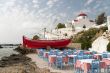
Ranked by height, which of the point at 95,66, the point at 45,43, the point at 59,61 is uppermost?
the point at 45,43

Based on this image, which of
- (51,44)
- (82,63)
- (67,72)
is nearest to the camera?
(82,63)

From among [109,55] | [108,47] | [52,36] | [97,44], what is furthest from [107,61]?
[52,36]

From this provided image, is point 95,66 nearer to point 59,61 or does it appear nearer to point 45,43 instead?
point 59,61

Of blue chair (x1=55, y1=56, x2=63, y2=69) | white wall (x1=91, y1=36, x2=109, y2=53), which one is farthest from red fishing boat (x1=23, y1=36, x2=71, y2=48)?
blue chair (x1=55, y1=56, x2=63, y2=69)

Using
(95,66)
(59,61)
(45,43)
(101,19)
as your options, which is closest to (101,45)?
(59,61)

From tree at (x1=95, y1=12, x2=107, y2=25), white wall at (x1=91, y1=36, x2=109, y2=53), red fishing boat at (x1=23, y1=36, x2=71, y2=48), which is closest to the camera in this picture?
white wall at (x1=91, y1=36, x2=109, y2=53)

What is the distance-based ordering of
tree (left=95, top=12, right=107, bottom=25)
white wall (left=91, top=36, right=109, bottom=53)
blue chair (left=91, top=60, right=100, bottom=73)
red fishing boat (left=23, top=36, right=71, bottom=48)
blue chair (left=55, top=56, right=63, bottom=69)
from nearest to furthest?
blue chair (left=91, top=60, right=100, bottom=73), blue chair (left=55, top=56, right=63, bottom=69), white wall (left=91, top=36, right=109, bottom=53), red fishing boat (left=23, top=36, right=71, bottom=48), tree (left=95, top=12, right=107, bottom=25)

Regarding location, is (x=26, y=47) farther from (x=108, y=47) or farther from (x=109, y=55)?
(x=109, y=55)

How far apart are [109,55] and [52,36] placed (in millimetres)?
64836

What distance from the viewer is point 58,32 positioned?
93.6 m

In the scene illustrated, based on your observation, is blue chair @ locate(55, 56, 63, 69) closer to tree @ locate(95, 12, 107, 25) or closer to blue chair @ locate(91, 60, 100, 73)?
blue chair @ locate(91, 60, 100, 73)

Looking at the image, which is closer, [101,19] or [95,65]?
[95,65]

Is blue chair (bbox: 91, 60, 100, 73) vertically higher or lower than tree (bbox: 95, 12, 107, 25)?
lower

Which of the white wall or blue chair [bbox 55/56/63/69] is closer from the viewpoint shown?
blue chair [bbox 55/56/63/69]
